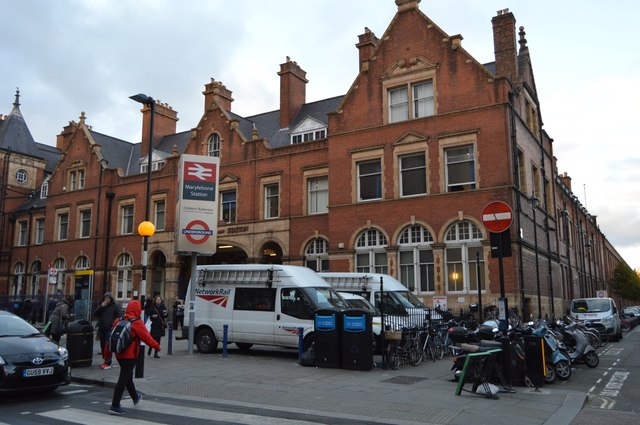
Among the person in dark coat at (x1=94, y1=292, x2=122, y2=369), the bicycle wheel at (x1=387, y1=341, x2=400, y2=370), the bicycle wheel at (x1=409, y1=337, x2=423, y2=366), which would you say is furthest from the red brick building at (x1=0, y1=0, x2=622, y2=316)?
the person in dark coat at (x1=94, y1=292, x2=122, y2=369)

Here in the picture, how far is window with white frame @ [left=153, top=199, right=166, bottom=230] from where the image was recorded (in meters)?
36.9

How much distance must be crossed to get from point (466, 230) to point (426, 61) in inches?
334

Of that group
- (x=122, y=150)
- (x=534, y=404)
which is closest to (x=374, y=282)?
(x=534, y=404)

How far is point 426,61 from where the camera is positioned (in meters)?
27.1

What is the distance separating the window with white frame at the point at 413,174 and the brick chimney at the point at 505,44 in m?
6.13

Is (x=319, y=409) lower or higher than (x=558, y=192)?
lower

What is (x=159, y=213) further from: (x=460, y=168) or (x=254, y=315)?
(x=254, y=315)

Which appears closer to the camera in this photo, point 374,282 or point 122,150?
point 374,282

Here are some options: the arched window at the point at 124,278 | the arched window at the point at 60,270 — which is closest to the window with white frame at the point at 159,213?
the arched window at the point at 124,278

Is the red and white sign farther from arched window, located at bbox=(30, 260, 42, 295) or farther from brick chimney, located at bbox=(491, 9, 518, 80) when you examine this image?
arched window, located at bbox=(30, 260, 42, 295)

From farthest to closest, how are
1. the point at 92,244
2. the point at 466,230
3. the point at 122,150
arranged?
the point at 122,150 → the point at 92,244 → the point at 466,230

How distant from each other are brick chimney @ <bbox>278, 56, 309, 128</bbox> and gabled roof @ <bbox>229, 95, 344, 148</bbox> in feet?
1.32

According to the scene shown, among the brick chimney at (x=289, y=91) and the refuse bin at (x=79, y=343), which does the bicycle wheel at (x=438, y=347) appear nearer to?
the refuse bin at (x=79, y=343)

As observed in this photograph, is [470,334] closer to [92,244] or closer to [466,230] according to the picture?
[466,230]
